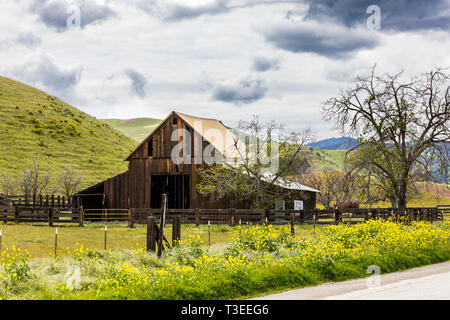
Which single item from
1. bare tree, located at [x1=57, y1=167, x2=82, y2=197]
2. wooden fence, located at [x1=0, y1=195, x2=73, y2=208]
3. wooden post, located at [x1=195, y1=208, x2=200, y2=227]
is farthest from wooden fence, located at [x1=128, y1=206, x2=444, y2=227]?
bare tree, located at [x1=57, y1=167, x2=82, y2=197]

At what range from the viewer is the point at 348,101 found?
32000mm

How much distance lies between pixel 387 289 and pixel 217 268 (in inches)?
158

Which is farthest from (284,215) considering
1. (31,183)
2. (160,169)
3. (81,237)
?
(31,183)

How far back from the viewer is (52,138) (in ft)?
295

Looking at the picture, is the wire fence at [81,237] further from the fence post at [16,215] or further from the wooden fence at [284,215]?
the wooden fence at [284,215]

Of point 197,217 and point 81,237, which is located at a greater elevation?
point 197,217

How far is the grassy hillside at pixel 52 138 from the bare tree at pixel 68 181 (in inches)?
125

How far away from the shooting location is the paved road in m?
10.8

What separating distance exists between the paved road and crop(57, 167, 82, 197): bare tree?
55297 millimetres

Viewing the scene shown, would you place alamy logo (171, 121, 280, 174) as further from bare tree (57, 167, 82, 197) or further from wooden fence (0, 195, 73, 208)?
bare tree (57, 167, 82, 197)

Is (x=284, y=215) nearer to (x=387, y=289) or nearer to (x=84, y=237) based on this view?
(x=84, y=237)
